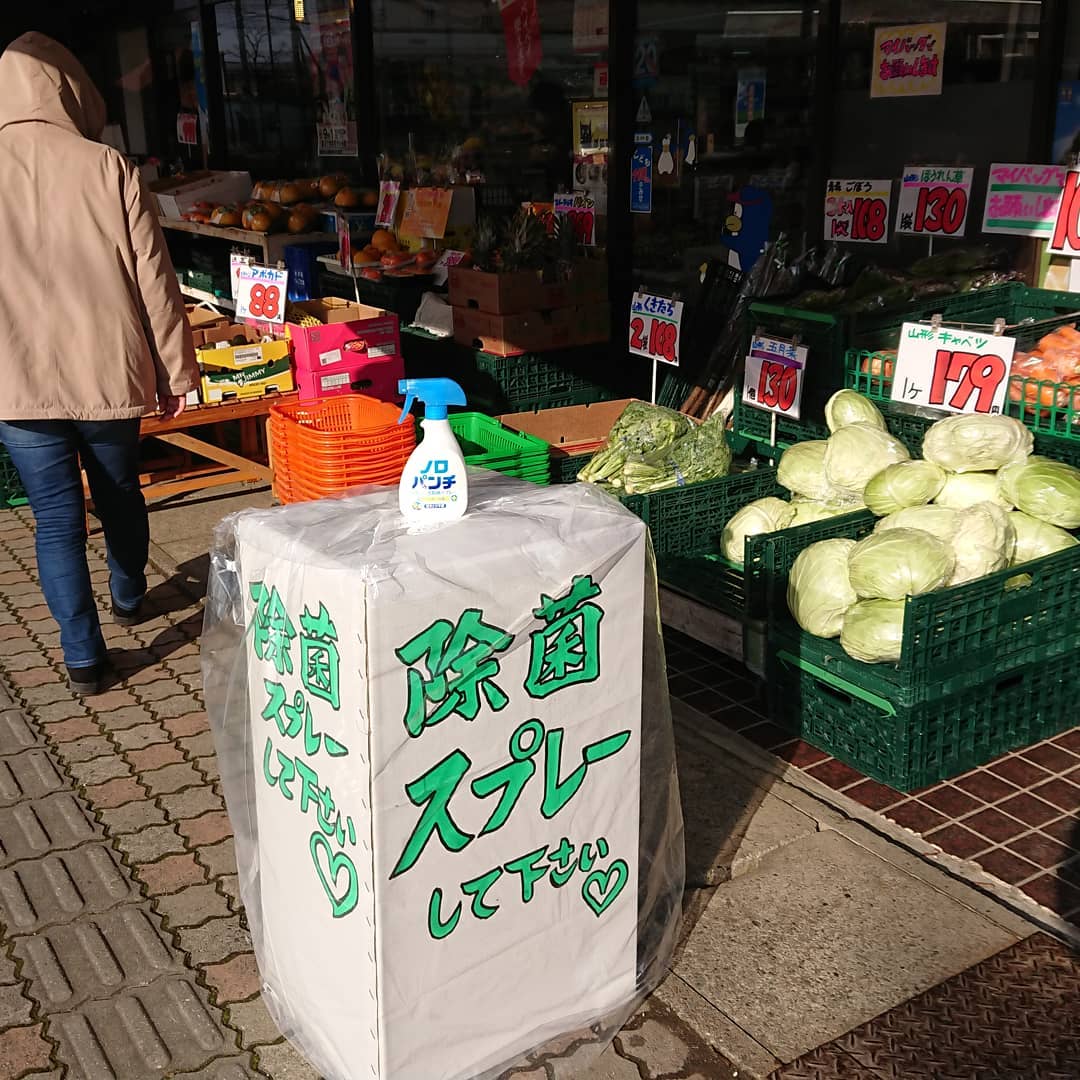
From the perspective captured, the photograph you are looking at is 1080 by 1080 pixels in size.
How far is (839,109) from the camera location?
21.8ft

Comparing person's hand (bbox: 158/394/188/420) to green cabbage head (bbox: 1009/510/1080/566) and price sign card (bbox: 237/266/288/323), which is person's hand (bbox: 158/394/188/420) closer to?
price sign card (bbox: 237/266/288/323)

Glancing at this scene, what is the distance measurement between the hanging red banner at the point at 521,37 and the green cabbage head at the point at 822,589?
495 centimetres

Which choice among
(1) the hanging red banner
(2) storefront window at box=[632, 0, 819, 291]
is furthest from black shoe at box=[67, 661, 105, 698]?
(1) the hanging red banner

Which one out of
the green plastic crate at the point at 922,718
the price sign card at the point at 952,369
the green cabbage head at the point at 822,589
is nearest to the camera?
the green plastic crate at the point at 922,718

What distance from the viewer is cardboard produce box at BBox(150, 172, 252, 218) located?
10.6 m

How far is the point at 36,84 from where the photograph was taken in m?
4.24

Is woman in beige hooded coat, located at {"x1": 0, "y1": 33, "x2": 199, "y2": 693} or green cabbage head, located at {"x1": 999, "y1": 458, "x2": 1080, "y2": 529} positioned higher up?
woman in beige hooded coat, located at {"x1": 0, "y1": 33, "x2": 199, "y2": 693}

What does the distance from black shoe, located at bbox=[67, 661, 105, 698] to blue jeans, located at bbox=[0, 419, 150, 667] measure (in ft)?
0.08

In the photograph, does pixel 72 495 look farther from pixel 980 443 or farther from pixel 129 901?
pixel 980 443

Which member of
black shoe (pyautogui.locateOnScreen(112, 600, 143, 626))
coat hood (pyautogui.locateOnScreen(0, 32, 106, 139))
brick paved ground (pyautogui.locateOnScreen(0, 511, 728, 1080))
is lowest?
brick paved ground (pyautogui.locateOnScreen(0, 511, 728, 1080))

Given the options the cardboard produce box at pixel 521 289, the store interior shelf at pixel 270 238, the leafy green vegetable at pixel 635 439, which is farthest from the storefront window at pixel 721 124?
the store interior shelf at pixel 270 238

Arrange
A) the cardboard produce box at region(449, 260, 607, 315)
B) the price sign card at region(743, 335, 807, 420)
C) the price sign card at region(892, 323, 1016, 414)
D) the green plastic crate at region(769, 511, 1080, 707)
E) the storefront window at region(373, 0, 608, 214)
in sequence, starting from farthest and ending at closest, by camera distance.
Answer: the storefront window at region(373, 0, 608, 214), the cardboard produce box at region(449, 260, 607, 315), the price sign card at region(743, 335, 807, 420), the price sign card at region(892, 323, 1016, 414), the green plastic crate at region(769, 511, 1080, 707)

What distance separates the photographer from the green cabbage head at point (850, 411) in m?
5.02

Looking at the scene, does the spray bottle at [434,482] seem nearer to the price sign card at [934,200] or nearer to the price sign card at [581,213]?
the price sign card at [934,200]
